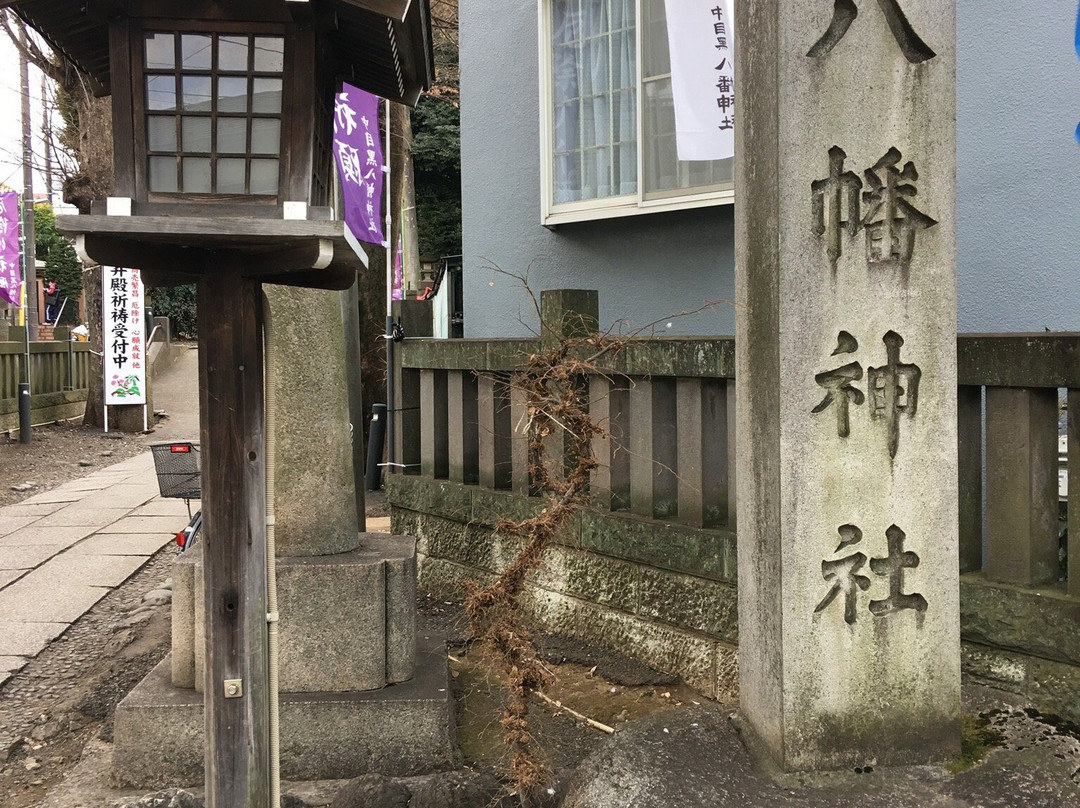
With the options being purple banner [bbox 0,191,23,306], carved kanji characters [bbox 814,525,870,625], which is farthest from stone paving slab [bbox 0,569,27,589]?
purple banner [bbox 0,191,23,306]

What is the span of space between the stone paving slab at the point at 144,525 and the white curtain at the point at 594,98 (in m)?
5.33

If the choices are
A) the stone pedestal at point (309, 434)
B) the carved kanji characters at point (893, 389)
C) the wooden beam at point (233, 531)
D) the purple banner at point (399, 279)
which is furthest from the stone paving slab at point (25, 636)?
the purple banner at point (399, 279)

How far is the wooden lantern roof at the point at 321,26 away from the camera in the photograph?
300 centimetres

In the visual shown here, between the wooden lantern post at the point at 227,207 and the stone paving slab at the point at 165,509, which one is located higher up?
the wooden lantern post at the point at 227,207

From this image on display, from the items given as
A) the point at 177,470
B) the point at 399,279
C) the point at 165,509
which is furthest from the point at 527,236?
the point at 399,279

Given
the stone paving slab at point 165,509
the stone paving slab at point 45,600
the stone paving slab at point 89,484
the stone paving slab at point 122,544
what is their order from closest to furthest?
the stone paving slab at point 45,600 → the stone paving slab at point 122,544 → the stone paving slab at point 165,509 → the stone paving slab at point 89,484

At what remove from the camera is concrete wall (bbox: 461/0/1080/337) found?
568cm

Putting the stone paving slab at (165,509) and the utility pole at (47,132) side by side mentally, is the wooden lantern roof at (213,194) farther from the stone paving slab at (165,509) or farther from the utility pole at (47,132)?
the utility pole at (47,132)

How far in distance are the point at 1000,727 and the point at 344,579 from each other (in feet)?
9.40

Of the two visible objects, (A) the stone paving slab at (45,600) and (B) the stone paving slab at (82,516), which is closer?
(A) the stone paving slab at (45,600)

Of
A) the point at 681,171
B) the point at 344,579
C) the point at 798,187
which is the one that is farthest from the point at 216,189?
the point at 681,171

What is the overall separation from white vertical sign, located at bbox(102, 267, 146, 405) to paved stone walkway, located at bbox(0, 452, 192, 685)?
391 centimetres

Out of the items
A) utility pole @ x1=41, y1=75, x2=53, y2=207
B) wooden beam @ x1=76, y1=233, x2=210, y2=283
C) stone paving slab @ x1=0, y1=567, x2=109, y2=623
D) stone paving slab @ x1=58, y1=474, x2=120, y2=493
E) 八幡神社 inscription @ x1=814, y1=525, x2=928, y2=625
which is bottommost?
stone paving slab @ x1=0, y1=567, x2=109, y2=623

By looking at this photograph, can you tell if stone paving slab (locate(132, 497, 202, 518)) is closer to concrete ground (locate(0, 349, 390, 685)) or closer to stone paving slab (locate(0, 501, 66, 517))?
concrete ground (locate(0, 349, 390, 685))
